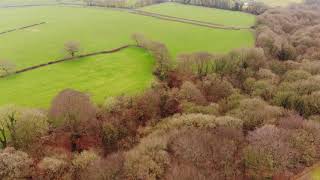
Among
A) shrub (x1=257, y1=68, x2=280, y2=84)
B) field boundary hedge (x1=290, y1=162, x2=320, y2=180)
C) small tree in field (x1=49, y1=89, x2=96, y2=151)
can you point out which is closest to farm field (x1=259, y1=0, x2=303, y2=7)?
shrub (x1=257, y1=68, x2=280, y2=84)

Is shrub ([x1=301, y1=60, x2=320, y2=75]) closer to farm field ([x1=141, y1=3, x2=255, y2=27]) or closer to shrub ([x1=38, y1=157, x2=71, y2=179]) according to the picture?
farm field ([x1=141, y1=3, x2=255, y2=27])

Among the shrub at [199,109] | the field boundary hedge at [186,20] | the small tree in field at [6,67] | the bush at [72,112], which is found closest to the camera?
the bush at [72,112]

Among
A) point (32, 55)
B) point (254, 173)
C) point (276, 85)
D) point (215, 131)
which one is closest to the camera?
A: point (254, 173)

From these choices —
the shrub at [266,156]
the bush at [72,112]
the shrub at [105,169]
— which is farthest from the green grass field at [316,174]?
the bush at [72,112]

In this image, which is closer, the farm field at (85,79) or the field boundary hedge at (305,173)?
the field boundary hedge at (305,173)

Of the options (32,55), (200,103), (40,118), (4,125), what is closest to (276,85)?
(200,103)

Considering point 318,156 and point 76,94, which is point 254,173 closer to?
point 318,156

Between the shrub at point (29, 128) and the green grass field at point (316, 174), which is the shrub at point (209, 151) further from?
the shrub at point (29, 128)
